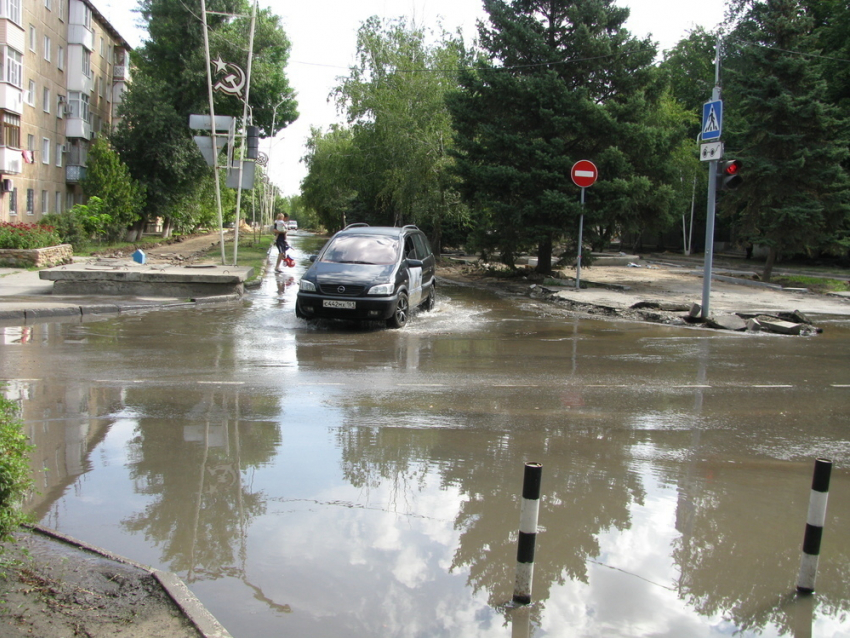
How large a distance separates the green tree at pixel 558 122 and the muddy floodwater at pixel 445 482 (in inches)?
425

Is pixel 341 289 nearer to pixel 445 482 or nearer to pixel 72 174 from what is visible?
pixel 445 482

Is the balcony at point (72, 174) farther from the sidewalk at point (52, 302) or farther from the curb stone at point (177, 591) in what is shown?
the curb stone at point (177, 591)

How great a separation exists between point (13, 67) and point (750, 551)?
125ft

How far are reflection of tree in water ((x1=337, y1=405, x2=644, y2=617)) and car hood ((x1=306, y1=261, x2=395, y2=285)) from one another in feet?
19.0

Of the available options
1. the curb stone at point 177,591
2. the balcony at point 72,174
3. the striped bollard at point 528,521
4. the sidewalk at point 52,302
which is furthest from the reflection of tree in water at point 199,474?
the balcony at point 72,174

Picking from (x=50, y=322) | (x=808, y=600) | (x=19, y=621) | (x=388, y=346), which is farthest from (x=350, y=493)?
(x=50, y=322)

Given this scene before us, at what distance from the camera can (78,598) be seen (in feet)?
10.7

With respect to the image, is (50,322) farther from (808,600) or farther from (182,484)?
(808,600)

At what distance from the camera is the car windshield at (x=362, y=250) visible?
13.7 m

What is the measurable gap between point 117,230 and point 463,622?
3438cm

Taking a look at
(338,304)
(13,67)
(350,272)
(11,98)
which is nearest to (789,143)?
(350,272)

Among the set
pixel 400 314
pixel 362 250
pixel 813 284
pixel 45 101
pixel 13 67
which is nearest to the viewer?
pixel 400 314

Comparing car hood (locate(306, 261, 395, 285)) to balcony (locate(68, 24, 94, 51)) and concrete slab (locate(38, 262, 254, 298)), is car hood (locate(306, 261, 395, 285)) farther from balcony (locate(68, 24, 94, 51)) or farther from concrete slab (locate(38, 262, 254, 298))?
balcony (locate(68, 24, 94, 51))

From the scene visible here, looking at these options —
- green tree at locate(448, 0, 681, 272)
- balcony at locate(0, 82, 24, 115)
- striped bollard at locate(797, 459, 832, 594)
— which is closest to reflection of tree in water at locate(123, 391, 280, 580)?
striped bollard at locate(797, 459, 832, 594)
